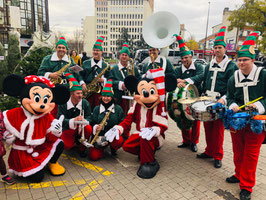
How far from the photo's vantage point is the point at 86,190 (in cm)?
312

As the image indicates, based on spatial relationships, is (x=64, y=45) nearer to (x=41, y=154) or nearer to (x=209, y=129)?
(x=41, y=154)

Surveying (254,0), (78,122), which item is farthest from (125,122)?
(254,0)

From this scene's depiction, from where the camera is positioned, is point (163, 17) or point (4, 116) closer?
point (4, 116)

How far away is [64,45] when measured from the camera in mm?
4605

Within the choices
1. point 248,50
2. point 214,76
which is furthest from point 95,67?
point 248,50

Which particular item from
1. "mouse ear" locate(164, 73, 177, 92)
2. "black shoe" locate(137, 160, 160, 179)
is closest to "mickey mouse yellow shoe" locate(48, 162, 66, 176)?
"black shoe" locate(137, 160, 160, 179)

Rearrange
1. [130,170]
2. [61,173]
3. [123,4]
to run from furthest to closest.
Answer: [123,4] → [130,170] → [61,173]

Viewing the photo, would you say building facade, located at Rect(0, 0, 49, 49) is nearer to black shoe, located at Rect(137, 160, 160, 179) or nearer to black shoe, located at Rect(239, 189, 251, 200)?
black shoe, located at Rect(137, 160, 160, 179)

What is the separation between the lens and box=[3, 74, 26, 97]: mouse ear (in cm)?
303

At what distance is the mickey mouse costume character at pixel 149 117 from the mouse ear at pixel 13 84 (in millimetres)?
1560

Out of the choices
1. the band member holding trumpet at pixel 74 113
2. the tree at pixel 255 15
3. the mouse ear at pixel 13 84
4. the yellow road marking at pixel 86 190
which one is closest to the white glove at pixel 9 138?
the mouse ear at pixel 13 84

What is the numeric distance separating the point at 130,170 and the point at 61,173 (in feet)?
3.92

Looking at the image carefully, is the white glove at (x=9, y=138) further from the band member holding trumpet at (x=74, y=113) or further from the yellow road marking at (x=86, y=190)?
the yellow road marking at (x=86, y=190)

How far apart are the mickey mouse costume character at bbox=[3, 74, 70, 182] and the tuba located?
2234 mm
